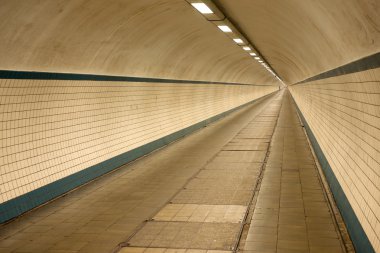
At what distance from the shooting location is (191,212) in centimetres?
788

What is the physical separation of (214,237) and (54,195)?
4172mm

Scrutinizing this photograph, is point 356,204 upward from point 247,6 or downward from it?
downward

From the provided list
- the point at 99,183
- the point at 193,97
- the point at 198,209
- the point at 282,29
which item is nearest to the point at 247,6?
the point at 282,29

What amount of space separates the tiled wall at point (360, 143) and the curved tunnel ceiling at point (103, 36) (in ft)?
13.3

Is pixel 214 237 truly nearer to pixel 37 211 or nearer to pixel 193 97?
pixel 37 211

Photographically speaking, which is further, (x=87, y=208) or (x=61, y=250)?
(x=87, y=208)

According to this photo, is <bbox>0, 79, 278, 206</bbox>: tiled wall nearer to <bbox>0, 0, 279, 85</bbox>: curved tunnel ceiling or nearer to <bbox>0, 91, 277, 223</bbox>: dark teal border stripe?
<bbox>0, 91, 277, 223</bbox>: dark teal border stripe

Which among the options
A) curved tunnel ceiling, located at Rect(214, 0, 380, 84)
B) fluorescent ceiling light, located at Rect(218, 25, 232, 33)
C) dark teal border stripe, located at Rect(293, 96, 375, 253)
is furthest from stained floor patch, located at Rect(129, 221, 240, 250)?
fluorescent ceiling light, located at Rect(218, 25, 232, 33)

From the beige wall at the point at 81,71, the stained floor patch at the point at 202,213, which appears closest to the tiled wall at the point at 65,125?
the beige wall at the point at 81,71

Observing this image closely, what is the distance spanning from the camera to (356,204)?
19.3ft

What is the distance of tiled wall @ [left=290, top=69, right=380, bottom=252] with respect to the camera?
4637 mm

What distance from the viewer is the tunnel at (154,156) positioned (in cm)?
595

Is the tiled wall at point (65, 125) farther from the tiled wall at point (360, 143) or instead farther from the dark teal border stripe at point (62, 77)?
the tiled wall at point (360, 143)

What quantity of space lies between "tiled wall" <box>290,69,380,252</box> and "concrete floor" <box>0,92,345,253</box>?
89cm
